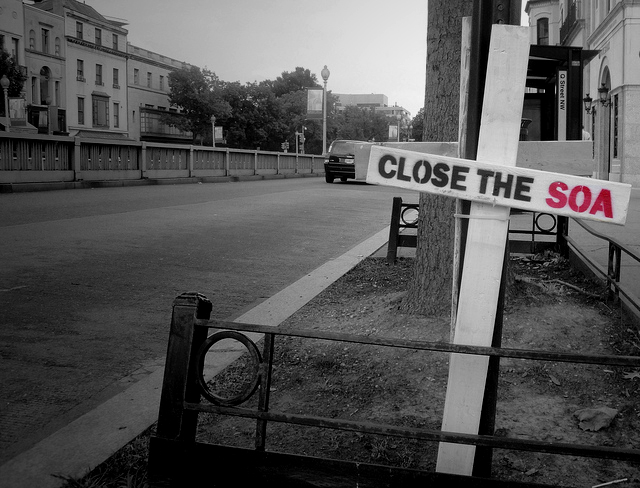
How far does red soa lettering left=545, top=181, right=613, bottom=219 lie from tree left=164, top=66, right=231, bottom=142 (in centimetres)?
8768

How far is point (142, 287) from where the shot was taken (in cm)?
719

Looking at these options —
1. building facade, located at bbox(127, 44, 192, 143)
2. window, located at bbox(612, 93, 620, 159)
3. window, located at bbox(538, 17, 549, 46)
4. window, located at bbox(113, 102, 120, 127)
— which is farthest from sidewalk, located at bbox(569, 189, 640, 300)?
building facade, located at bbox(127, 44, 192, 143)

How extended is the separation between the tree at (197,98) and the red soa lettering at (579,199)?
288ft

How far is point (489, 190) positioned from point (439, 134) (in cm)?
252

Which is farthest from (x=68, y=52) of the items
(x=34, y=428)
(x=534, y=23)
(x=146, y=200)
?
(x=34, y=428)

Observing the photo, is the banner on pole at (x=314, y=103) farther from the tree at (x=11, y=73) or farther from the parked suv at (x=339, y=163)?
the parked suv at (x=339, y=163)

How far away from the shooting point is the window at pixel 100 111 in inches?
3189

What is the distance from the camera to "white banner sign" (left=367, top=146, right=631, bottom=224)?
7.36ft

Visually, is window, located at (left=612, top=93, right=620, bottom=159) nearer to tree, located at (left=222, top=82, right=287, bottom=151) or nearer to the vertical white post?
the vertical white post

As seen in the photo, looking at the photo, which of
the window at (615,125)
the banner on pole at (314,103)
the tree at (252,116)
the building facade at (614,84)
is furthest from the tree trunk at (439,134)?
the tree at (252,116)

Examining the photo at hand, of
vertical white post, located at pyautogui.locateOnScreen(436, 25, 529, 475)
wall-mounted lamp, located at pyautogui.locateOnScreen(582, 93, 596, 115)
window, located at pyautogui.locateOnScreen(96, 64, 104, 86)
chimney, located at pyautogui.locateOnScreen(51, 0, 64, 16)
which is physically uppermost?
chimney, located at pyautogui.locateOnScreen(51, 0, 64, 16)

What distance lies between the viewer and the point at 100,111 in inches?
3226

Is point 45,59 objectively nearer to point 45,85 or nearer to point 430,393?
point 45,85

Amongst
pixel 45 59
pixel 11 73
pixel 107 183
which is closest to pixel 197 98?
pixel 45 59
